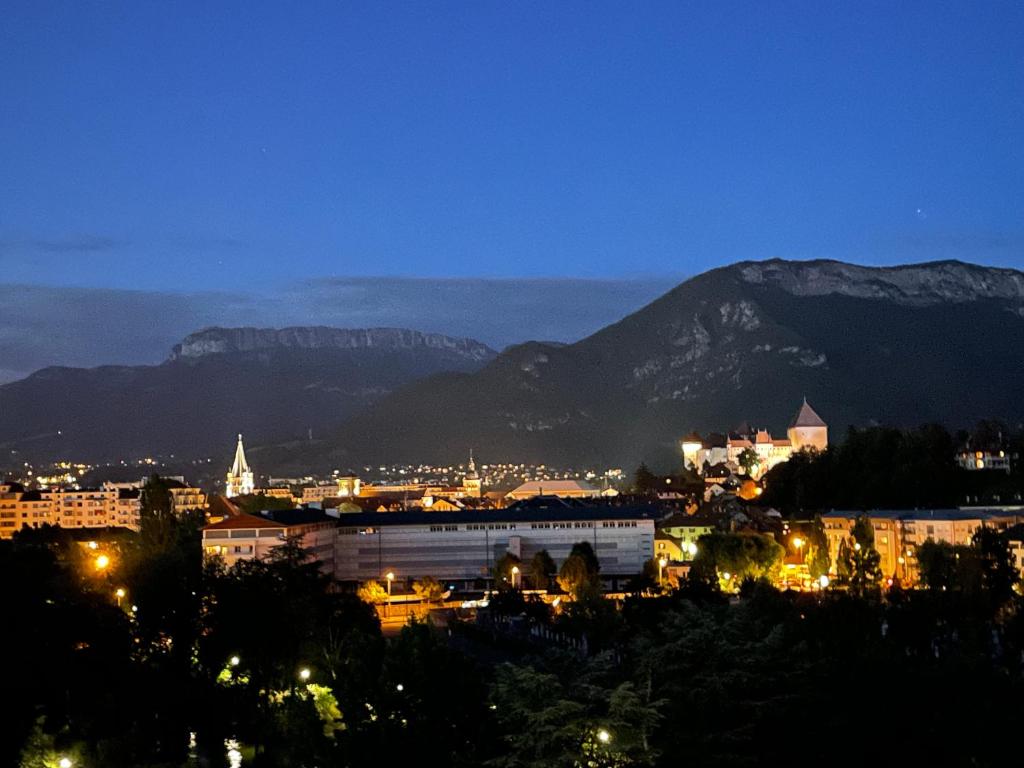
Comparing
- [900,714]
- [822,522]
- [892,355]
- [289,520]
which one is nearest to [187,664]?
[900,714]

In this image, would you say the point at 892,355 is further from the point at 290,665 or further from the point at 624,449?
the point at 290,665

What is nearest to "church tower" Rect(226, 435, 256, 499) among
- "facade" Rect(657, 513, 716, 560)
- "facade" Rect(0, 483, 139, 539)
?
"facade" Rect(0, 483, 139, 539)

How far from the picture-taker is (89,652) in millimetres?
23859

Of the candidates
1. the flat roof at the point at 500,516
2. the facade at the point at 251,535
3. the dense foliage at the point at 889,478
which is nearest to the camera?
the facade at the point at 251,535

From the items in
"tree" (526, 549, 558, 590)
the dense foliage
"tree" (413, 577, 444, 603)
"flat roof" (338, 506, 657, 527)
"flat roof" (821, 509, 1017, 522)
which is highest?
the dense foliage

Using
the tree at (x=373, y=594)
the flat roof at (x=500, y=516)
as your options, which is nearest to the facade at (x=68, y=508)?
the flat roof at (x=500, y=516)

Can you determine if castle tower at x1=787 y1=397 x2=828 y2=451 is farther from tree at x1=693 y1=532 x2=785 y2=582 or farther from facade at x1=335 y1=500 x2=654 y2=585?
tree at x1=693 y1=532 x2=785 y2=582

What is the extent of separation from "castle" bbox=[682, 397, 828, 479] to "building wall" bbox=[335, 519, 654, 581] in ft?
115

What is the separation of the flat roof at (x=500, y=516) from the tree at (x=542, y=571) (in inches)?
193

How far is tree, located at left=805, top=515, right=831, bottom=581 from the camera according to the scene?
45.2 meters

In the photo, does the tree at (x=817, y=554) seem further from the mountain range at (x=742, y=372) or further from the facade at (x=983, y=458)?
the mountain range at (x=742, y=372)

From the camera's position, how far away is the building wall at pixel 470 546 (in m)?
52.2

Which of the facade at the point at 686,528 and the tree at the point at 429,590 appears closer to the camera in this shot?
the tree at the point at 429,590

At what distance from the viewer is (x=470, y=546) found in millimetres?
52719
